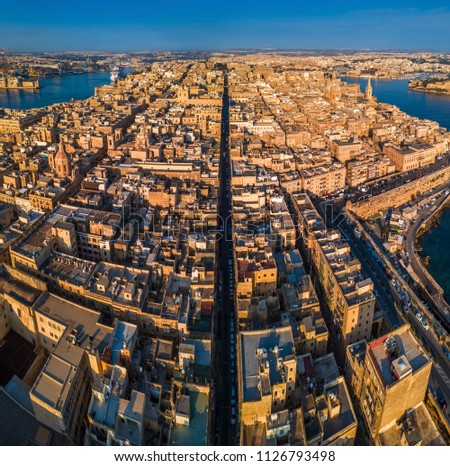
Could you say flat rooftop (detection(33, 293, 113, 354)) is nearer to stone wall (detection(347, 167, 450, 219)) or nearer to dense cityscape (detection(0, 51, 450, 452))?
dense cityscape (detection(0, 51, 450, 452))

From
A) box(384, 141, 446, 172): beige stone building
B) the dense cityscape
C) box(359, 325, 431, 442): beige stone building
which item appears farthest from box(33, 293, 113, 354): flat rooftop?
box(384, 141, 446, 172): beige stone building

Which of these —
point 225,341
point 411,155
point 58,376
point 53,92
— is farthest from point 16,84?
point 58,376

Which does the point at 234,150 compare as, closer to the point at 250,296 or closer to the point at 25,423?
the point at 250,296

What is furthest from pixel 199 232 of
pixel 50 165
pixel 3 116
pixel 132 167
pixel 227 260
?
pixel 3 116

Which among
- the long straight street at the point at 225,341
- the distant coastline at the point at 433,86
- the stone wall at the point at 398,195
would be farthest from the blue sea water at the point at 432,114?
the long straight street at the point at 225,341

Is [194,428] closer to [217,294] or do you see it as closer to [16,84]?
[217,294]

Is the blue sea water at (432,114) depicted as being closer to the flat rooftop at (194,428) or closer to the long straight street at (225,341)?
the long straight street at (225,341)
